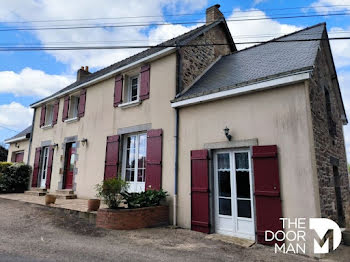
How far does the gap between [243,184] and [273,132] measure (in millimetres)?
1309

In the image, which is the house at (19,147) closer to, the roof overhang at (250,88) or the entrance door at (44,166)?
the entrance door at (44,166)

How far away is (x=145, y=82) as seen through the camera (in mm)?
7734

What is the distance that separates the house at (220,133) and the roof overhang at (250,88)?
0.07ft

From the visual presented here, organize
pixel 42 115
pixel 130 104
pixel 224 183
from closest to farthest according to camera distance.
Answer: pixel 224 183 → pixel 130 104 → pixel 42 115

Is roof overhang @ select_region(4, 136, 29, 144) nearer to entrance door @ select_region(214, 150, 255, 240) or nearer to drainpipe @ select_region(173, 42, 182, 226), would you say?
drainpipe @ select_region(173, 42, 182, 226)

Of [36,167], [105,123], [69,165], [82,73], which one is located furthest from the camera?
[82,73]

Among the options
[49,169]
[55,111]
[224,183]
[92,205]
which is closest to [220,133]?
[224,183]

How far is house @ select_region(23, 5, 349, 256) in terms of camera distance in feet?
15.4

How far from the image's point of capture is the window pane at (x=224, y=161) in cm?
564

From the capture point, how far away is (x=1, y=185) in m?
10.8

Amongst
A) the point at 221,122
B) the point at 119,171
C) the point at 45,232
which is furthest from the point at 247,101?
the point at 45,232

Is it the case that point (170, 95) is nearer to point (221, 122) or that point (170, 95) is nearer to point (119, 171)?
point (221, 122)

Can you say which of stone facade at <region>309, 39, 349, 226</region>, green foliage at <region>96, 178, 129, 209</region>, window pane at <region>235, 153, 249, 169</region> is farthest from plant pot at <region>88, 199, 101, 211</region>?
A: stone facade at <region>309, 39, 349, 226</region>

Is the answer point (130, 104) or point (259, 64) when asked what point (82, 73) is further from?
point (259, 64)
